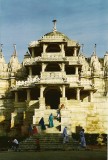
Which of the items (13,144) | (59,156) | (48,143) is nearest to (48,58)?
(48,143)

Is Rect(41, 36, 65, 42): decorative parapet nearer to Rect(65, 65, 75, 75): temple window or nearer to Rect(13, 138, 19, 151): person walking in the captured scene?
Rect(65, 65, 75, 75): temple window

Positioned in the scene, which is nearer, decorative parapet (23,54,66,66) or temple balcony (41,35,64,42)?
decorative parapet (23,54,66,66)

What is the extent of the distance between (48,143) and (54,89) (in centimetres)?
1482

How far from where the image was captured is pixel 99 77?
54281mm

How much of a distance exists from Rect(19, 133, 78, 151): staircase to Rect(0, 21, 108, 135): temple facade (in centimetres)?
217

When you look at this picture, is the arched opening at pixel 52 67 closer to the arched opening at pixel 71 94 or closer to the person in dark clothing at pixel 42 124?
the arched opening at pixel 71 94

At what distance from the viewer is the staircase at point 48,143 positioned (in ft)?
95.4

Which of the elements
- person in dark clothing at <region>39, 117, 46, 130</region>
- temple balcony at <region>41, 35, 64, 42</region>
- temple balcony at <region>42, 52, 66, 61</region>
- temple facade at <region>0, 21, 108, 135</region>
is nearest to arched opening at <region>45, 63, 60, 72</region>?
temple facade at <region>0, 21, 108, 135</region>

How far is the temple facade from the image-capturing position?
39.0m

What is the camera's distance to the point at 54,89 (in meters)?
44.5

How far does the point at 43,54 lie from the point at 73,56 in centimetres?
492

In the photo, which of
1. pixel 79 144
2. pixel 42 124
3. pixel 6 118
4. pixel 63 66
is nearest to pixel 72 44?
pixel 63 66

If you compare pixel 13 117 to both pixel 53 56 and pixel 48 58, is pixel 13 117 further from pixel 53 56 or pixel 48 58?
pixel 53 56

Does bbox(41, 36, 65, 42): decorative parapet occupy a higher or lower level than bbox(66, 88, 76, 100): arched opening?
higher
